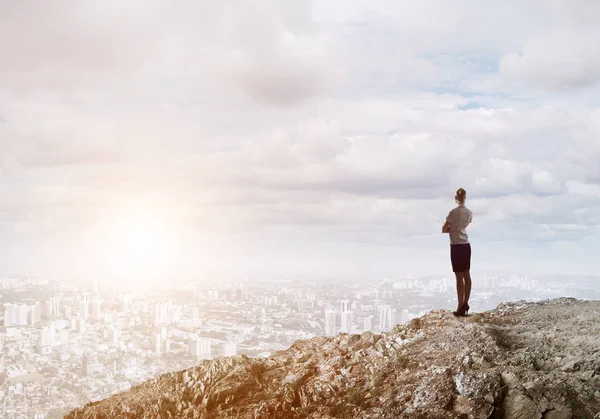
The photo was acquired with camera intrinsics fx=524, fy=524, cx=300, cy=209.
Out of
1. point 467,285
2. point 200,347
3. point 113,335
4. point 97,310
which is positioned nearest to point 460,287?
point 467,285

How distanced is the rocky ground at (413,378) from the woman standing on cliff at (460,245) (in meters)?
0.83

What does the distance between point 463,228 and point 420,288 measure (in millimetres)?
59562

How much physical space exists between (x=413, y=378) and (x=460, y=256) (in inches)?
179

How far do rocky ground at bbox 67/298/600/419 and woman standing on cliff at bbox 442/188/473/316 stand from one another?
0.83 m

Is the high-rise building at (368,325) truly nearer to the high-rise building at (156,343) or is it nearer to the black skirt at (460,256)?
the black skirt at (460,256)

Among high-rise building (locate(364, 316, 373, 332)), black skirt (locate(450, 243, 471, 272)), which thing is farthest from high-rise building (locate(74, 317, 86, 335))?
black skirt (locate(450, 243, 471, 272))

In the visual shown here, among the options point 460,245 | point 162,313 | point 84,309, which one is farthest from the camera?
point 84,309

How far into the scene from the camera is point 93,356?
6034 centimetres

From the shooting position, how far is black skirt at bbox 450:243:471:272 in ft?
48.8

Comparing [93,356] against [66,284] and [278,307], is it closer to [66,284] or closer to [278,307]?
[278,307]

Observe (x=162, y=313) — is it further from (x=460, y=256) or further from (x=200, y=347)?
(x=460, y=256)

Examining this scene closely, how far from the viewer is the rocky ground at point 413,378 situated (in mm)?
10609

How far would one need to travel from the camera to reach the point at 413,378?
11.6 metres

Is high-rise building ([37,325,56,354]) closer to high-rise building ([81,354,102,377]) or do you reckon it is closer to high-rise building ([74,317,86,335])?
high-rise building ([74,317,86,335])
